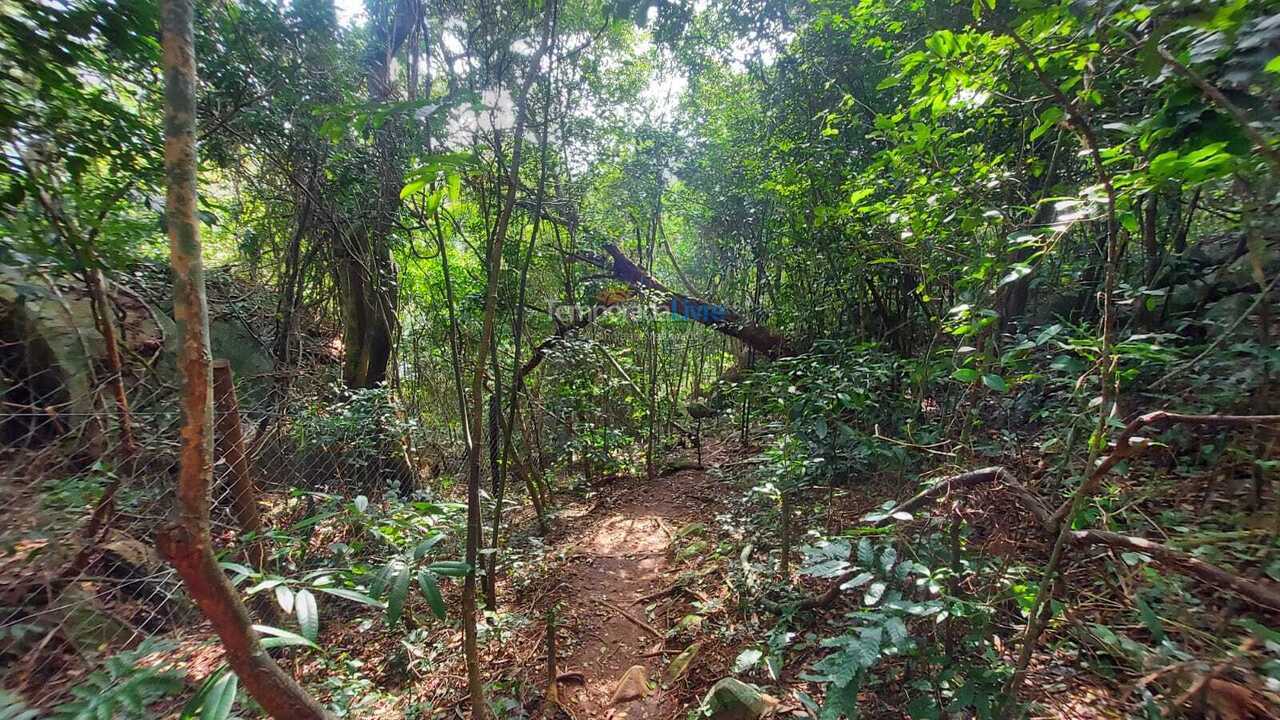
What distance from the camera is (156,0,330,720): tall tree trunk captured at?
894 mm

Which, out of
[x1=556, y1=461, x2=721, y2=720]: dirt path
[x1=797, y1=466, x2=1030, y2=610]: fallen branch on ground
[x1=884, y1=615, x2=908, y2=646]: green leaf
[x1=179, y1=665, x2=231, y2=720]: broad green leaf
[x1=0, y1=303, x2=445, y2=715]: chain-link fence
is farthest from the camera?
[x1=556, y1=461, x2=721, y2=720]: dirt path

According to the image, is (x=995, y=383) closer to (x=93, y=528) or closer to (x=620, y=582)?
(x=620, y=582)

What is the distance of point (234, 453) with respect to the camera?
2.36 m

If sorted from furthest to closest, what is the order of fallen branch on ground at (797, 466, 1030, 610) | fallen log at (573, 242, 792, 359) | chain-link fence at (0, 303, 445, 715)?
fallen log at (573, 242, 792, 359), chain-link fence at (0, 303, 445, 715), fallen branch on ground at (797, 466, 1030, 610)

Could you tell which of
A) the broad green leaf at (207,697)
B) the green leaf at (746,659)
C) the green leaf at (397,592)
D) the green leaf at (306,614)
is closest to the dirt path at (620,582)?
the green leaf at (746,659)

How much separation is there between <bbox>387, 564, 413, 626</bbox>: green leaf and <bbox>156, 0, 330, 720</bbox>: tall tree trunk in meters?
0.24

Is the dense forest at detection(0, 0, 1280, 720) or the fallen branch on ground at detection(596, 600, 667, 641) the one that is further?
the fallen branch on ground at detection(596, 600, 667, 641)

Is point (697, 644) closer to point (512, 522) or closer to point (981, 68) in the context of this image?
point (512, 522)

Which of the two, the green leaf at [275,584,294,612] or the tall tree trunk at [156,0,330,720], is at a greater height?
Answer: the tall tree trunk at [156,0,330,720]

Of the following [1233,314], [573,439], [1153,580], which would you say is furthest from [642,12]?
[573,439]

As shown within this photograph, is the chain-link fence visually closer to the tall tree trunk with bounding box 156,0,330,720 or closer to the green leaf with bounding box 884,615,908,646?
the tall tree trunk with bounding box 156,0,330,720

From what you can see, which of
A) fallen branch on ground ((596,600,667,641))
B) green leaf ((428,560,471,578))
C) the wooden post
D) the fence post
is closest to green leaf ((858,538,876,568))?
green leaf ((428,560,471,578))

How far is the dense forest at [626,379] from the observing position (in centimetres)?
113

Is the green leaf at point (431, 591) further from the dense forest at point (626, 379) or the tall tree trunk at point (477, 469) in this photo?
the tall tree trunk at point (477, 469)
